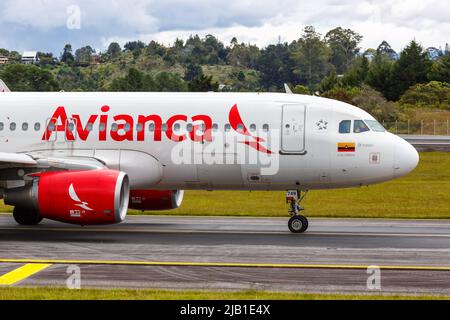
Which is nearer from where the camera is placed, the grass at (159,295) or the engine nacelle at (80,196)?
the grass at (159,295)

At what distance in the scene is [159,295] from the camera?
48.3 feet

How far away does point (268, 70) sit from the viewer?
18238 centimetres

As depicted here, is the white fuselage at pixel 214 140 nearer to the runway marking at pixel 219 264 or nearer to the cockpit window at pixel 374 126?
the cockpit window at pixel 374 126

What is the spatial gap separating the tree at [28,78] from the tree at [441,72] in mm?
47431

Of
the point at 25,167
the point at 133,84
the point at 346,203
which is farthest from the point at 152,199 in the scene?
the point at 133,84

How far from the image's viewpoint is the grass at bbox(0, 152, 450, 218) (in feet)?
101

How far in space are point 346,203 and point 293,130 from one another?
11.1m

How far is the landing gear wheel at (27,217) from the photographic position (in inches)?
1040

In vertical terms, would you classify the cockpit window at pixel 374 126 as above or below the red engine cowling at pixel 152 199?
above

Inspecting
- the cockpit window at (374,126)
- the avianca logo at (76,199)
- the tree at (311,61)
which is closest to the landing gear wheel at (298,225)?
the cockpit window at (374,126)

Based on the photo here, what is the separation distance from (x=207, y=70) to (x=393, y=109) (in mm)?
94372
